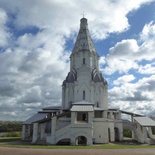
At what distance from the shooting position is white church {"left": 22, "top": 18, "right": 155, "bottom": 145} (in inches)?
1101

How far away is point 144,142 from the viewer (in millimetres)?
31344

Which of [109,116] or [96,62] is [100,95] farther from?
[96,62]

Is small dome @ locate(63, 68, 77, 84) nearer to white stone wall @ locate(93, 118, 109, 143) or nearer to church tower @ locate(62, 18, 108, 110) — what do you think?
church tower @ locate(62, 18, 108, 110)

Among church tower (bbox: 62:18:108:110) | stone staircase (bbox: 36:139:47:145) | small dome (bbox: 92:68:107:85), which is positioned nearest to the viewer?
stone staircase (bbox: 36:139:47:145)

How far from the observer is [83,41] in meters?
42.8

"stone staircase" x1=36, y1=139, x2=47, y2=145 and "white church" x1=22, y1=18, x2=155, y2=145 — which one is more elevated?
"white church" x1=22, y1=18, x2=155, y2=145

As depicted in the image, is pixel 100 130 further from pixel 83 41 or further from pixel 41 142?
pixel 83 41

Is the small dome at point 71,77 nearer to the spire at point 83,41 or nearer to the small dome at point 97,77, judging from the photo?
the small dome at point 97,77

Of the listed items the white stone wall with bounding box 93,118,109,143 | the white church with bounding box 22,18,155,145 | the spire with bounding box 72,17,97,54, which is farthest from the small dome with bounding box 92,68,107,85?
the white stone wall with bounding box 93,118,109,143

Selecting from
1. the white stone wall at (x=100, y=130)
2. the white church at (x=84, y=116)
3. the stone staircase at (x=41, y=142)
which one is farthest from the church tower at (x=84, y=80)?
the stone staircase at (x=41, y=142)

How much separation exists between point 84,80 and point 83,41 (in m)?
9.89

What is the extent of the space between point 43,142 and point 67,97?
496 inches

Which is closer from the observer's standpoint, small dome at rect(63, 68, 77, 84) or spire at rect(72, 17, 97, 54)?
small dome at rect(63, 68, 77, 84)

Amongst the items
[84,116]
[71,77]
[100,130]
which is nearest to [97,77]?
[71,77]
